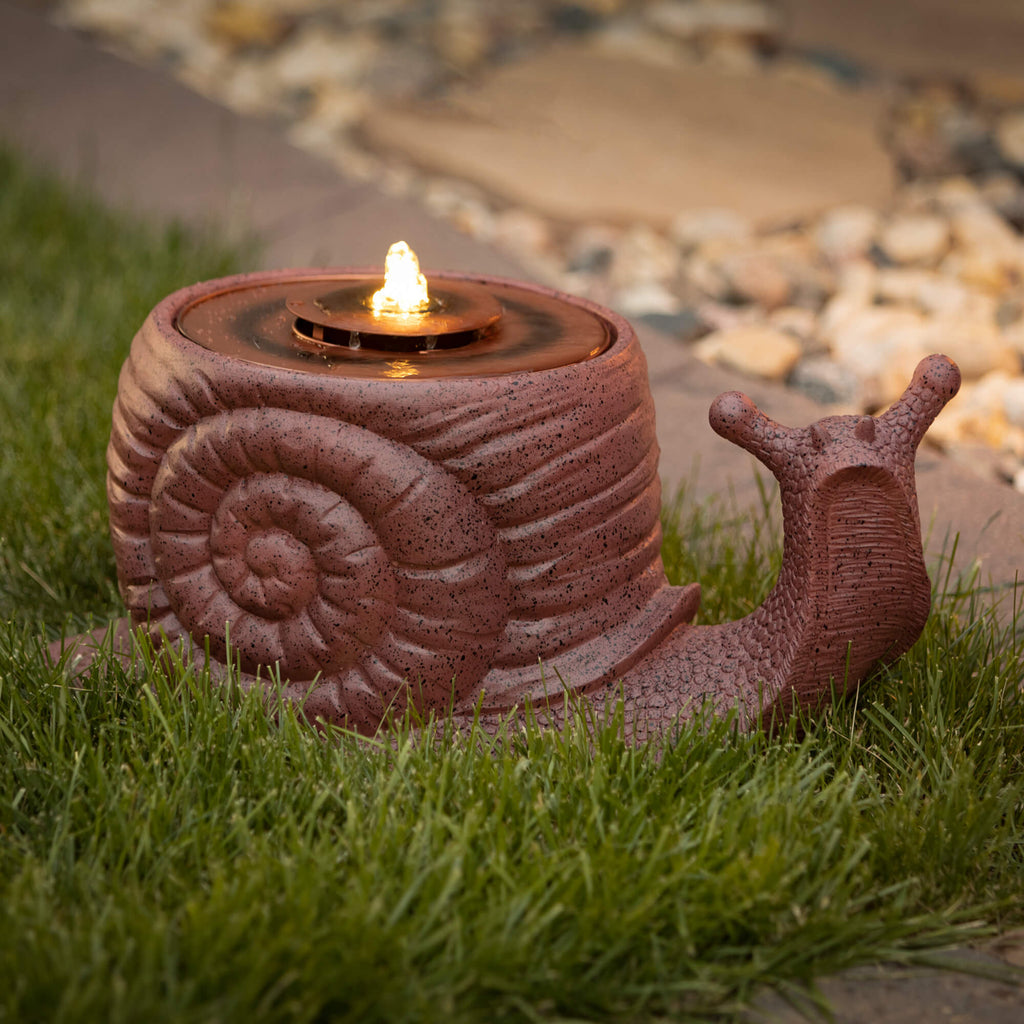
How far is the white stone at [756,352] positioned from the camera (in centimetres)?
325

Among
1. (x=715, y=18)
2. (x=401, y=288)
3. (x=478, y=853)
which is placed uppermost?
(x=715, y=18)

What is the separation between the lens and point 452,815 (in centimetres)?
149

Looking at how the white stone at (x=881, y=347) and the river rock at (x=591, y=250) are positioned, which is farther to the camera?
the river rock at (x=591, y=250)

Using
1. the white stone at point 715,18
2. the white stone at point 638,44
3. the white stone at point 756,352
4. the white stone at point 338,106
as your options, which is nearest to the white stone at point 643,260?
the white stone at point 756,352

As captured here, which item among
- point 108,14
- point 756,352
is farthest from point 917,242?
point 108,14

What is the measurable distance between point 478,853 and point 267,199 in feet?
11.0

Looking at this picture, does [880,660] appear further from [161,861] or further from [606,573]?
[161,861]

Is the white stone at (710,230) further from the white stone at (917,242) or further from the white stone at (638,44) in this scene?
the white stone at (638,44)

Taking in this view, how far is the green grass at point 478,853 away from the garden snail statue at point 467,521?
8 centimetres

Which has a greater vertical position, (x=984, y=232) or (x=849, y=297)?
(x=984, y=232)

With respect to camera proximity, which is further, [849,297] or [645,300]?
[645,300]

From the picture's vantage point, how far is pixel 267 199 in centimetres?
433

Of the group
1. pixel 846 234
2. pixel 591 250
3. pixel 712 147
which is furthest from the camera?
pixel 712 147

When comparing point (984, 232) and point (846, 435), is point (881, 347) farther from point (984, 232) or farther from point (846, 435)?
point (846, 435)
